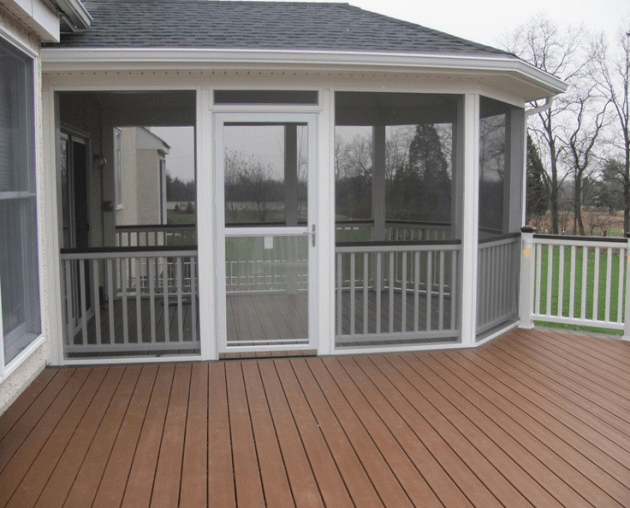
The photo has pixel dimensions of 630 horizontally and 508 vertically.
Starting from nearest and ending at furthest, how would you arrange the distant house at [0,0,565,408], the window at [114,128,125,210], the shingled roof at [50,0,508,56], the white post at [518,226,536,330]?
the distant house at [0,0,565,408] → the shingled roof at [50,0,508,56] → the white post at [518,226,536,330] → the window at [114,128,125,210]

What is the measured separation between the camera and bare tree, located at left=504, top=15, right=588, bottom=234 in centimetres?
2075

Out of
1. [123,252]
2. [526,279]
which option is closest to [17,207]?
[123,252]

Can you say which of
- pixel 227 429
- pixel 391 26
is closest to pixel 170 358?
pixel 227 429

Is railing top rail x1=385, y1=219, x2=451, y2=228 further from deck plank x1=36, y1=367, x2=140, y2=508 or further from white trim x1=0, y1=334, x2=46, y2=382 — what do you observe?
white trim x1=0, y1=334, x2=46, y2=382

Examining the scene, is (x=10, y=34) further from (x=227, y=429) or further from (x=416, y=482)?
(x=416, y=482)

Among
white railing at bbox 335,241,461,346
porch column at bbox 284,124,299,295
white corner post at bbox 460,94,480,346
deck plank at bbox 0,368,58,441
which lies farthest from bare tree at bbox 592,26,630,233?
deck plank at bbox 0,368,58,441

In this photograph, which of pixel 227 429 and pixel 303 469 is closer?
pixel 303 469

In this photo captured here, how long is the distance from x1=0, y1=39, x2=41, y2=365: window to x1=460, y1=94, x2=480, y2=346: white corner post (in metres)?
3.27

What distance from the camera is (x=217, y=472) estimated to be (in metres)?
3.20

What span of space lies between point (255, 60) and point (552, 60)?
62.5 ft

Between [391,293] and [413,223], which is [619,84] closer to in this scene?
[413,223]

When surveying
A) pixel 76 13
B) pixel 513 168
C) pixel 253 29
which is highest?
pixel 253 29

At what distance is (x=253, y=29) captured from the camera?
5629 millimetres

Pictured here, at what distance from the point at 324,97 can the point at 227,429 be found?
2.67 metres
